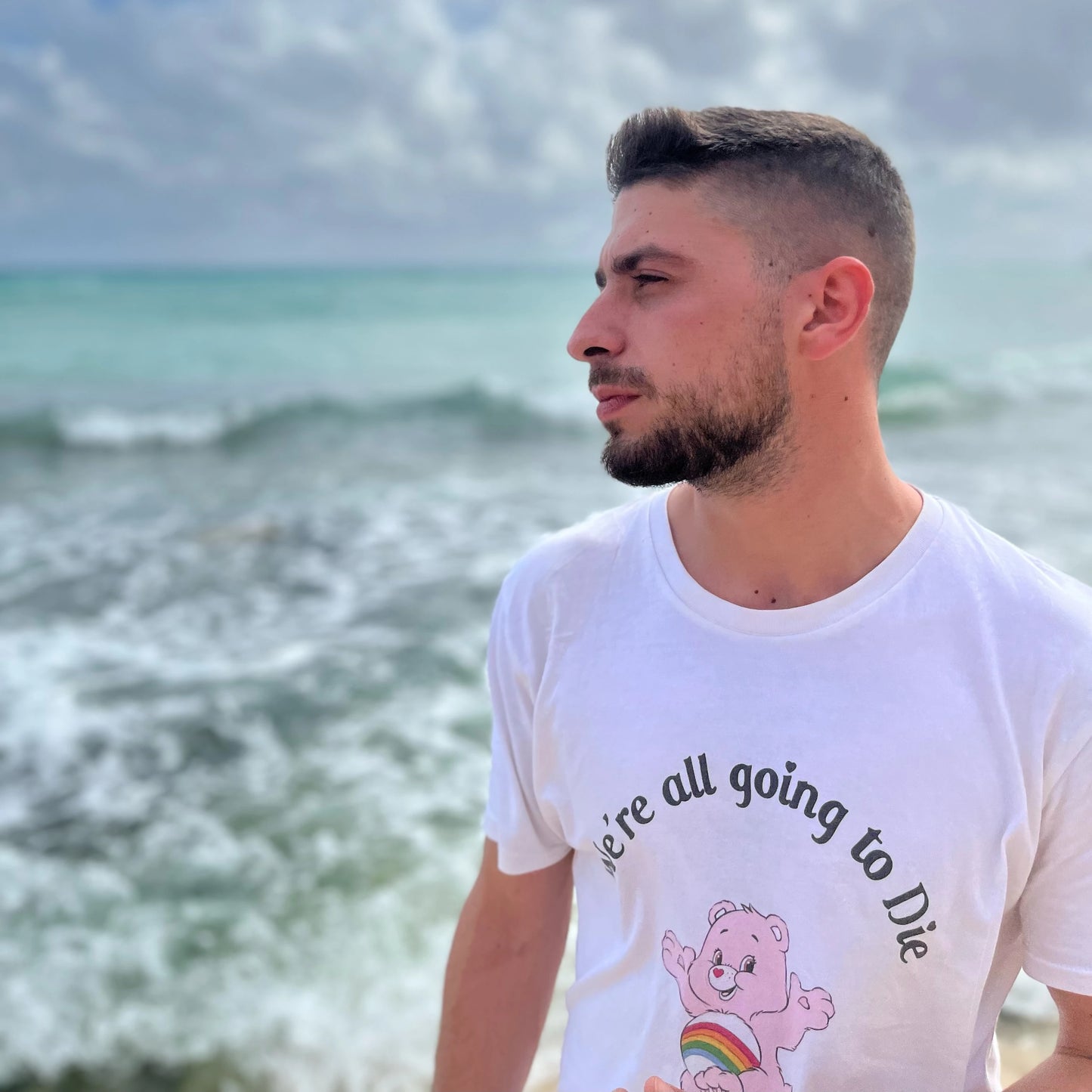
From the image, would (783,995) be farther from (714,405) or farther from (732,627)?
(714,405)

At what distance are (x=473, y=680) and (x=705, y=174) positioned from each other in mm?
5391

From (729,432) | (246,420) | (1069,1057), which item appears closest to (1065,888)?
(1069,1057)

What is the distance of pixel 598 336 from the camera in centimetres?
178

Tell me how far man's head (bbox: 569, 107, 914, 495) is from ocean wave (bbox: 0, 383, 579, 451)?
52.0 feet

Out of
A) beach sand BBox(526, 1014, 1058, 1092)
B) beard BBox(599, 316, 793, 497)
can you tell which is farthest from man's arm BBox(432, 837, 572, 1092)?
beach sand BBox(526, 1014, 1058, 1092)

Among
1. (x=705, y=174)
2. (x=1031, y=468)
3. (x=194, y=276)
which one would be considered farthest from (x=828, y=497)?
(x=194, y=276)

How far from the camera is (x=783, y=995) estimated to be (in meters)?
1.60

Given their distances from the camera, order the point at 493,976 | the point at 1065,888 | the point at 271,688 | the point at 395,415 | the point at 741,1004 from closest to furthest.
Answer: the point at 1065,888, the point at 741,1004, the point at 493,976, the point at 271,688, the point at 395,415

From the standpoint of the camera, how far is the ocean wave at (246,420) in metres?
16.8

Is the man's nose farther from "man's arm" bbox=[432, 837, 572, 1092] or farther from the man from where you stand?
"man's arm" bbox=[432, 837, 572, 1092]

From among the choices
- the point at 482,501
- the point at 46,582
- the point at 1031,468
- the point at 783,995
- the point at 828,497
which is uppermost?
the point at 1031,468

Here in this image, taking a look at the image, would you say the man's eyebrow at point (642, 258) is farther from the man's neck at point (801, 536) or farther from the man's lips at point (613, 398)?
the man's neck at point (801, 536)

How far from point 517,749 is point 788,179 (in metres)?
1.09

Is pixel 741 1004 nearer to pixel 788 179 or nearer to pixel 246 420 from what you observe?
pixel 788 179
